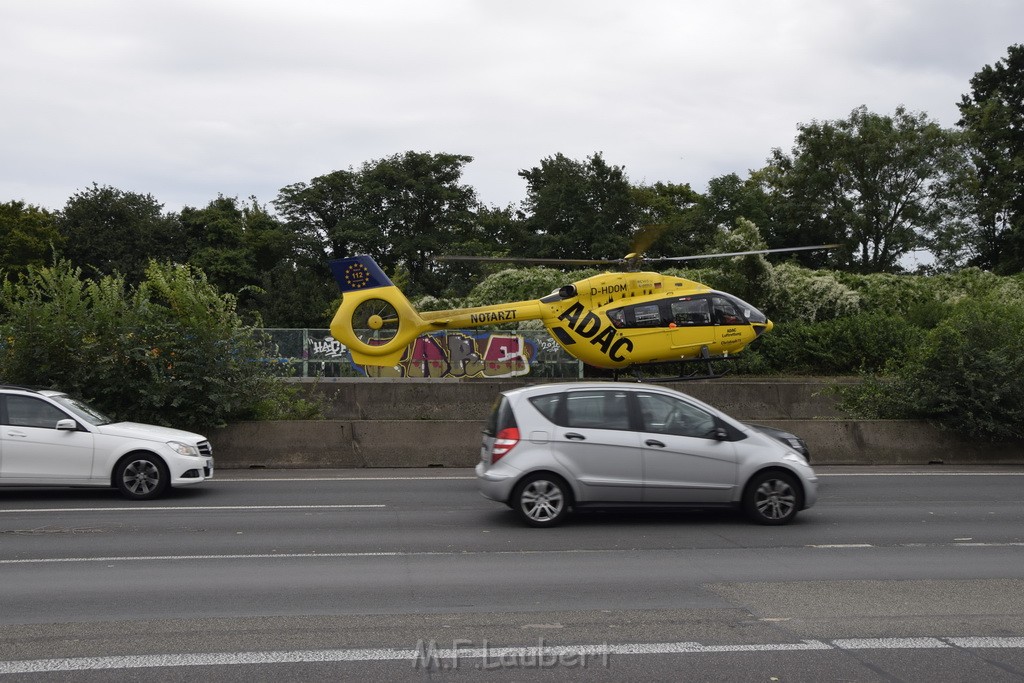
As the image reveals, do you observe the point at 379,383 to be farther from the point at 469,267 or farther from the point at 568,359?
the point at 469,267

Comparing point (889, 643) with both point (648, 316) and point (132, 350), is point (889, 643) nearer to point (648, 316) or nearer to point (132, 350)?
point (132, 350)

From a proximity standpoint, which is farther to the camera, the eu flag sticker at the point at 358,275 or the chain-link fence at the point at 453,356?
the chain-link fence at the point at 453,356

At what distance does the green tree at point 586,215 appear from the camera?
192 ft

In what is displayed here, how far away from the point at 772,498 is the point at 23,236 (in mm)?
57084

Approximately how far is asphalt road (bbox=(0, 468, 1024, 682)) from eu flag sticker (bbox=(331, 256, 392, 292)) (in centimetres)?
1254

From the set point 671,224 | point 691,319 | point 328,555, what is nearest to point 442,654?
point 328,555

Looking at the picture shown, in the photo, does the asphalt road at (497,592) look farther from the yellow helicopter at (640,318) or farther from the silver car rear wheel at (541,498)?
the yellow helicopter at (640,318)

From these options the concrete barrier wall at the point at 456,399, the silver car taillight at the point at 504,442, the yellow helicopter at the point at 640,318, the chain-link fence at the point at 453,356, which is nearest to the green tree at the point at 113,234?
the chain-link fence at the point at 453,356

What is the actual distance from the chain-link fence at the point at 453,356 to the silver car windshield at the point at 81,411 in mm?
16540

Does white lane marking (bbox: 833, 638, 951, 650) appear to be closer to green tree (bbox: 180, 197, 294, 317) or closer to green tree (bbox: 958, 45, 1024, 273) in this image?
green tree (bbox: 958, 45, 1024, 273)

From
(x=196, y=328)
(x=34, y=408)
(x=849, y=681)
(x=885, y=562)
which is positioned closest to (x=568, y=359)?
(x=196, y=328)

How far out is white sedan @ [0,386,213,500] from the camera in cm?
1300

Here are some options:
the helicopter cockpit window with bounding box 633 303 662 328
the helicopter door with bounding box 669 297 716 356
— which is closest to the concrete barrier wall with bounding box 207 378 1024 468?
the helicopter door with bounding box 669 297 716 356

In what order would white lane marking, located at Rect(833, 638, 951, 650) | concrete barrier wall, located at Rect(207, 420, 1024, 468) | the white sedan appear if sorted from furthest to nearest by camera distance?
concrete barrier wall, located at Rect(207, 420, 1024, 468), the white sedan, white lane marking, located at Rect(833, 638, 951, 650)
